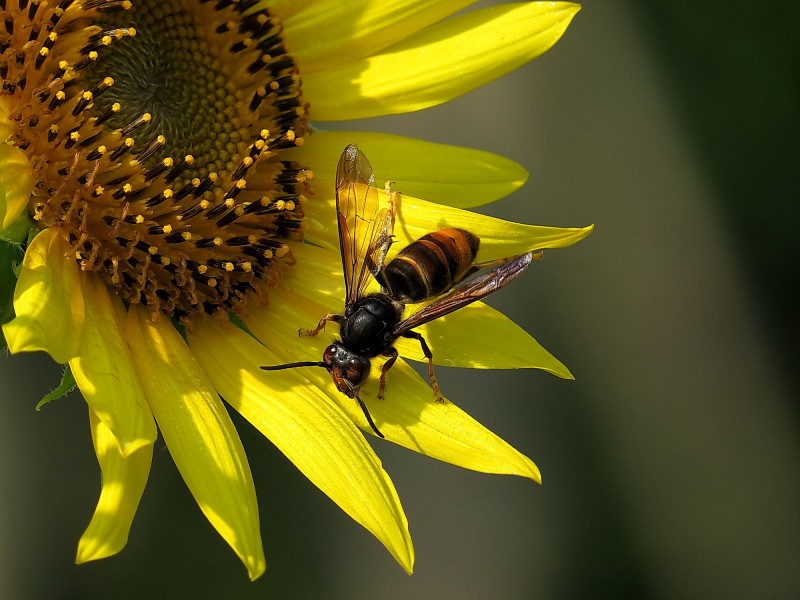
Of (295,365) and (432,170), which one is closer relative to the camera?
(295,365)

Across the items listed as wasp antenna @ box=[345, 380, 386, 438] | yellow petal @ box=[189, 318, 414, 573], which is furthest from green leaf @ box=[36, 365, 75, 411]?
wasp antenna @ box=[345, 380, 386, 438]

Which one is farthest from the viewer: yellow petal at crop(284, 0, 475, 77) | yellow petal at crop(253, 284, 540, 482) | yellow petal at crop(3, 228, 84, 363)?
yellow petal at crop(284, 0, 475, 77)

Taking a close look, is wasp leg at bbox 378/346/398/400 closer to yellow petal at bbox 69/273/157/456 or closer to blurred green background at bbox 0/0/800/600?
yellow petal at bbox 69/273/157/456

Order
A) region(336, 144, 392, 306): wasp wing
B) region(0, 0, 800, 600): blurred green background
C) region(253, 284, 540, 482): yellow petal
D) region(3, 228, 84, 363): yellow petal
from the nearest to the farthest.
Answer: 1. region(3, 228, 84, 363): yellow petal
2. region(253, 284, 540, 482): yellow petal
3. region(336, 144, 392, 306): wasp wing
4. region(0, 0, 800, 600): blurred green background

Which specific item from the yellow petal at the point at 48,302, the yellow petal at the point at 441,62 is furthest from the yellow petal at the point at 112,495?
the yellow petal at the point at 441,62

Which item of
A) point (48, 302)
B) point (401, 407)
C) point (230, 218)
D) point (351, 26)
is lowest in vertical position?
point (401, 407)

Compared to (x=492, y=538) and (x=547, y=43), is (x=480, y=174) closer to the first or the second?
(x=547, y=43)

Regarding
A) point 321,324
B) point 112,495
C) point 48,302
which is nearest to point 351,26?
point 321,324

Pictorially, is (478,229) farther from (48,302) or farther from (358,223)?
(48,302)
